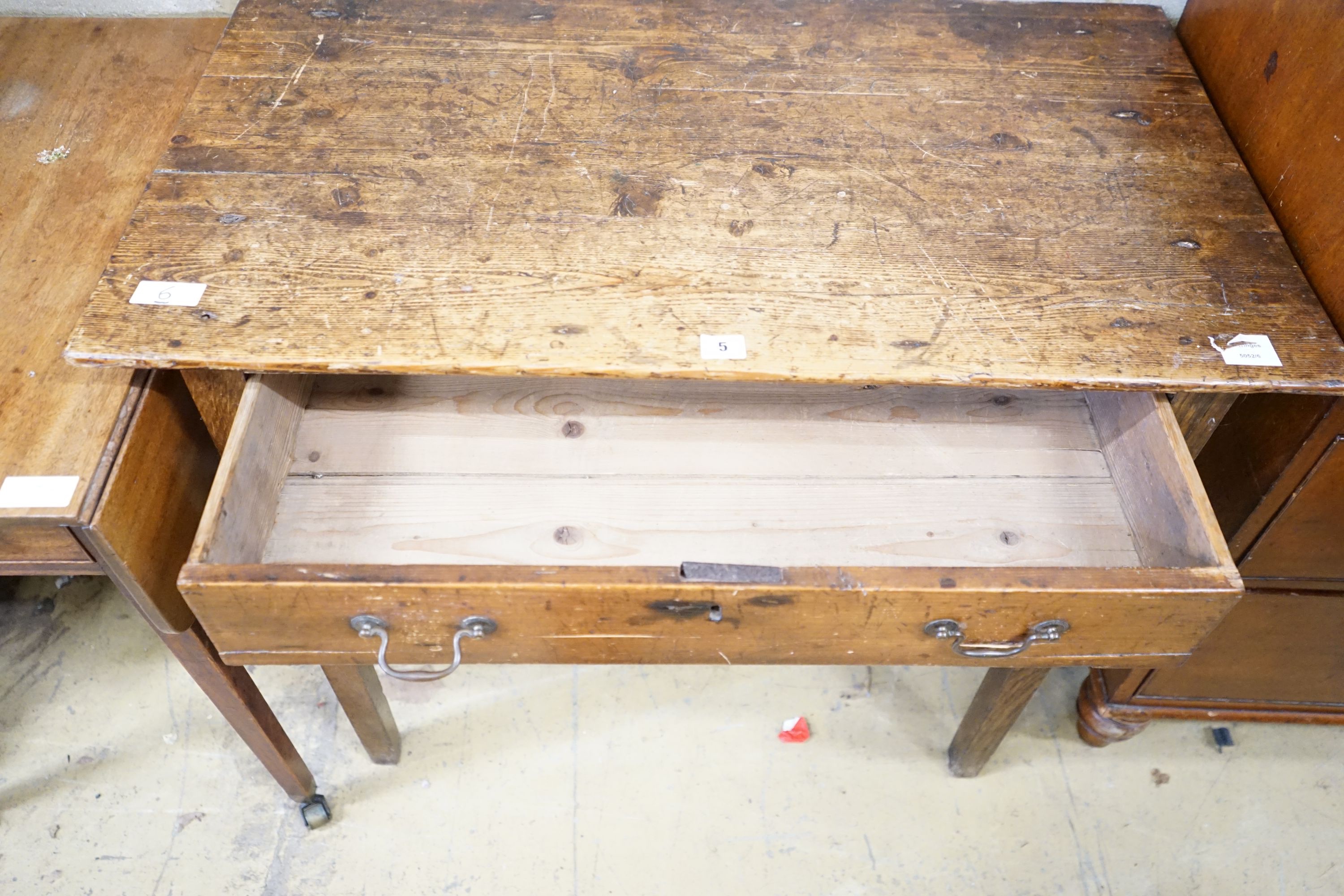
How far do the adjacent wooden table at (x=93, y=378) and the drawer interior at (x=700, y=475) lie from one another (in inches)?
4.2

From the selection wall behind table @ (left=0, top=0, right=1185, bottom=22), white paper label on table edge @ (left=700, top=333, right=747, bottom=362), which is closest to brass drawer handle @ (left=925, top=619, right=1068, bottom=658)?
white paper label on table edge @ (left=700, top=333, right=747, bottom=362)

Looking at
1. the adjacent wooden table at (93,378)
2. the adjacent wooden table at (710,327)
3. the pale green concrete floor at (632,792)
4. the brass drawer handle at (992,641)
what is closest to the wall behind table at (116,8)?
the adjacent wooden table at (93,378)

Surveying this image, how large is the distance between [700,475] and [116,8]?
118 centimetres

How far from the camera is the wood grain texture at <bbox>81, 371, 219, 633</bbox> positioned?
1004 mm

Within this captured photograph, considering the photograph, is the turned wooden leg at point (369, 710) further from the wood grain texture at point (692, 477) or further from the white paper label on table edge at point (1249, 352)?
the white paper label on table edge at point (1249, 352)

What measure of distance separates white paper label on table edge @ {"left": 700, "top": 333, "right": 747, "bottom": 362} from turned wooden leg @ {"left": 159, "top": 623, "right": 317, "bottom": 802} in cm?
67

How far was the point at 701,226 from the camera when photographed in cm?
109

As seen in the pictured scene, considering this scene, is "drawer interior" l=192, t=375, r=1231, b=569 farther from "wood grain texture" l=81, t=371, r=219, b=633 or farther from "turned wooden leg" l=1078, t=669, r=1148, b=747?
"turned wooden leg" l=1078, t=669, r=1148, b=747

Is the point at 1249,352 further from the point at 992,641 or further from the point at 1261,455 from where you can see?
the point at 992,641

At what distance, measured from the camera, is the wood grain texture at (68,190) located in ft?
3.36

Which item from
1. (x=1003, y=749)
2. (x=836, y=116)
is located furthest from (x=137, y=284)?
(x=1003, y=749)

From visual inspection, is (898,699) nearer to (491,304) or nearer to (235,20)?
(491,304)

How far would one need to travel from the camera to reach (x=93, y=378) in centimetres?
107

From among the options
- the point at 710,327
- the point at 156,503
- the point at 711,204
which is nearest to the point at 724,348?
the point at 710,327
